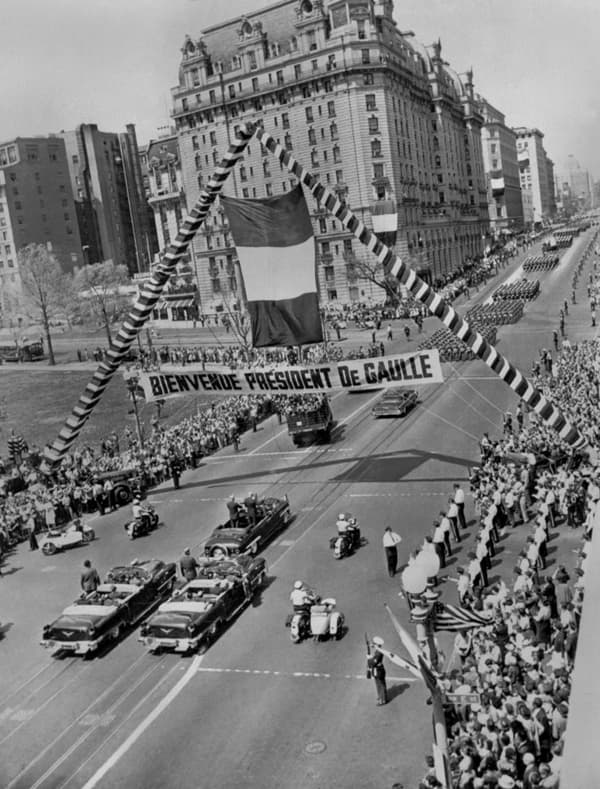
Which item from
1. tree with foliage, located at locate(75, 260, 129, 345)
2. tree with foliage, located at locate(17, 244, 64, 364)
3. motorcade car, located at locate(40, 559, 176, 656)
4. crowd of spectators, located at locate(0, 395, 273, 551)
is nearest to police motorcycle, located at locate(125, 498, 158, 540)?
crowd of spectators, located at locate(0, 395, 273, 551)

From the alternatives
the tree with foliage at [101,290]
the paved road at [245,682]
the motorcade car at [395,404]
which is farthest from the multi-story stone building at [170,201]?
the paved road at [245,682]

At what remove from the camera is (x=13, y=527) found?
1330 inches

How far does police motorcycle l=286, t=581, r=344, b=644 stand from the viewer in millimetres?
20516

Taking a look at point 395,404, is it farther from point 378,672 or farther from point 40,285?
point 40,285

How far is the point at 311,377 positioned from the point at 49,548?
11580 millimetres

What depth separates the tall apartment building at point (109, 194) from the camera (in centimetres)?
13750

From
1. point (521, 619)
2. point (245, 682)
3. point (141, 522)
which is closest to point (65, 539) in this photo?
point (141, 522)

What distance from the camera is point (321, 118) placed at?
9681cm

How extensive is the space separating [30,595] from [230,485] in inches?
445

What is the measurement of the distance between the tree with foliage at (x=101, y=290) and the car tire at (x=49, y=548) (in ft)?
228

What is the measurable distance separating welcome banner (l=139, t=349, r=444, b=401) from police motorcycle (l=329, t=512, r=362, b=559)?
15.4 feet

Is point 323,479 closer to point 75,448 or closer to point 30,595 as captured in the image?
point 30,595

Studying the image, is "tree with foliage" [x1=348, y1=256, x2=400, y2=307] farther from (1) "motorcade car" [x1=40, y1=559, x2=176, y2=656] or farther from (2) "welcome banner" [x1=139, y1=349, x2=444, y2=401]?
(1) "motorcade car" [x1=40, y1=559, x2=176, y2=656]

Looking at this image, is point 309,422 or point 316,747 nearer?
point 316,747
